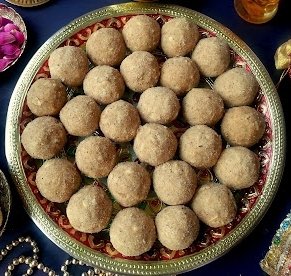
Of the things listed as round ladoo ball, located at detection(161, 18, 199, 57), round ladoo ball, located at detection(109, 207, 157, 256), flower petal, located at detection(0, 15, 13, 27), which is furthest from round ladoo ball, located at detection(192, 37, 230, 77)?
flower petal, located at detection(0, 15, 13, 27)

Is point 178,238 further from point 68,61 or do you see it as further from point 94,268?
point 68,61

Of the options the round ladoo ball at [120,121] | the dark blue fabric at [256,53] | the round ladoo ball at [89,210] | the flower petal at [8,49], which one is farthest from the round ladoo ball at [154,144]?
the flower petal at [8,49]

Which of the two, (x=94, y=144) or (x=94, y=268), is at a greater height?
(x=94, y=144)

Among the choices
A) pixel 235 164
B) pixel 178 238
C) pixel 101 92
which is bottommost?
pixel 178 238

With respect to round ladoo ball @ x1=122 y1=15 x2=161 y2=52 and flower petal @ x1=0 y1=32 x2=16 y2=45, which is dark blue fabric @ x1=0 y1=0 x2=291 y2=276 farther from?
round ladoo ball @ x1=122 y1=15 x2=161 y2=52

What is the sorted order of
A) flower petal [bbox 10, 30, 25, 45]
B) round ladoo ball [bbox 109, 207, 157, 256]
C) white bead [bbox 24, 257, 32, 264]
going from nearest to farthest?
round ladoo ball [bbox 109, 207, 157, 256]
white bead [bbox 24, 257, 32, 264]
flower petal [bbox 10, 30, 25, 45]

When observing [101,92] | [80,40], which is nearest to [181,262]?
[101,92]

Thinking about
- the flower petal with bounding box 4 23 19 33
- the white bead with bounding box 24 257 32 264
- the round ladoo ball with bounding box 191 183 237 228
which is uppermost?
the flower petal with bounding box 4 23 19 33
